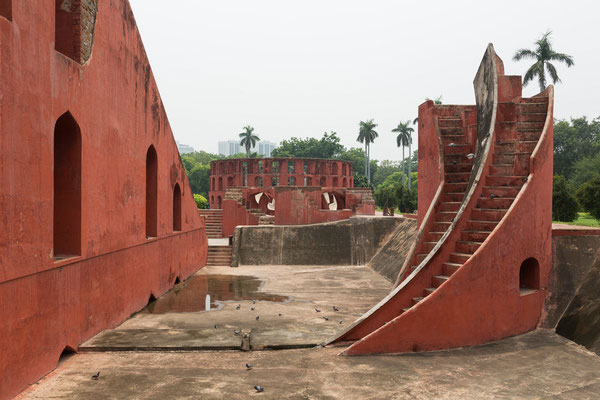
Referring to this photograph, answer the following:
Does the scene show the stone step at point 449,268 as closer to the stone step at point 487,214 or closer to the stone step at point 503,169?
the stone step at point 487,214

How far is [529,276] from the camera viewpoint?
8.16 metres

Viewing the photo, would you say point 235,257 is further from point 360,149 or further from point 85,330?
point 360,149

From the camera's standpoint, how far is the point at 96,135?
7.91 meters

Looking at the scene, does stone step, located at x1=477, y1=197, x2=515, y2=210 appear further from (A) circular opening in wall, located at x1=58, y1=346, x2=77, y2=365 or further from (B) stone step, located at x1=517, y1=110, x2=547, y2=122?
(A) circular opening in wall, located at x1=58, y1=346, x2=77, y2=365

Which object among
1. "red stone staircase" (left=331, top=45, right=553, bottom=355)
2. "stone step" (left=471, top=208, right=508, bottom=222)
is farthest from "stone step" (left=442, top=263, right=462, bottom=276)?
"stone step" (left=471, top=208, right=508, bottom=222)

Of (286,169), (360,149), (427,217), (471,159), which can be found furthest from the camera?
(360,149)

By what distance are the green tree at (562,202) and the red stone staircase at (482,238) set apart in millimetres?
11911

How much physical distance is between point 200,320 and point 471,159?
6.50 m

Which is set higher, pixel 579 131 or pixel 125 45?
pixel 579 131

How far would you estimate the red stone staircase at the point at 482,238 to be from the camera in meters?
6.88

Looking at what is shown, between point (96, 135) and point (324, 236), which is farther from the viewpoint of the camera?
point (324, 236)

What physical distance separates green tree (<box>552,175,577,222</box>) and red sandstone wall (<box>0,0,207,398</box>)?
53.9ft

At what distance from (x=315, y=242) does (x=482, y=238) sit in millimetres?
11480

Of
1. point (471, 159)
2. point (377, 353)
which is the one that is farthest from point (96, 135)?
point (471, 159)
